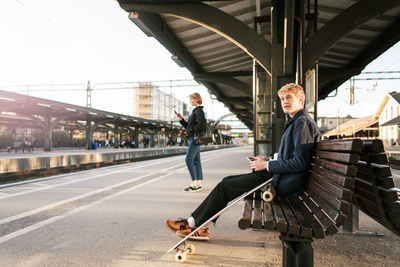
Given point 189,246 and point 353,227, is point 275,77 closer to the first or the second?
point 353,227

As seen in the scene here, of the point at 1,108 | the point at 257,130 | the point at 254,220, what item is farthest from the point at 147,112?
the point at 254,220

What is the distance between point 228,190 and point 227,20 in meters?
3.83

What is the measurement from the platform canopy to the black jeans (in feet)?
11.4

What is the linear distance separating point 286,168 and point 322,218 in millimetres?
519

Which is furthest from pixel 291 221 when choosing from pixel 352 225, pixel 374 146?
pixel 352 225

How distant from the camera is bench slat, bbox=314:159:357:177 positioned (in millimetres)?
1709

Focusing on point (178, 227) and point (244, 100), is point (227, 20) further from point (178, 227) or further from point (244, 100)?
point (244, 100)

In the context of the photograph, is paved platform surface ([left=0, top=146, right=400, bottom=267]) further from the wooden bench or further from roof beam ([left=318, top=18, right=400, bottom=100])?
roof beam ([left=318, top=18, right=400, bottom=100])

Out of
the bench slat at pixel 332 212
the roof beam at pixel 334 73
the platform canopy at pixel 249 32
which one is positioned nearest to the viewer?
the bench slat at pixel 332 212

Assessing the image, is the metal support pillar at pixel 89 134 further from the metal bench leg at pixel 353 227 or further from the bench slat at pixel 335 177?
the bench slat at pixel 335 177

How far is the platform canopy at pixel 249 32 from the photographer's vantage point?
5.36 m

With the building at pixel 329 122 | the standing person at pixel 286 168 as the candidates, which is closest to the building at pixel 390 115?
the standing person at pixel 286 168

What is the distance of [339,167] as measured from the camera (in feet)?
6.00

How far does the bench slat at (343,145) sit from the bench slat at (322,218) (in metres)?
0.40
